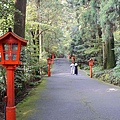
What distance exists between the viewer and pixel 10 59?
18.1 feet

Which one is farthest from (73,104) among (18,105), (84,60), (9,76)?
(84,60)

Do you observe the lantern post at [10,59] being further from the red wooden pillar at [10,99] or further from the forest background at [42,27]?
the forest background at [42,27]

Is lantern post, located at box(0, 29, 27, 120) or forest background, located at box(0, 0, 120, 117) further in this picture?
forest background, located at box(0, 0, 120, 117)

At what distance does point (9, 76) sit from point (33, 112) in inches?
69.7

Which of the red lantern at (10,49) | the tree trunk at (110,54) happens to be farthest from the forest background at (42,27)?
the red lantern at (10,49)

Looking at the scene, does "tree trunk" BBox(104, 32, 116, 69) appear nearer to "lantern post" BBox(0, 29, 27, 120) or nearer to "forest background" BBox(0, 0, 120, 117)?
"forest background" BBox(0, 0, 120, 117)

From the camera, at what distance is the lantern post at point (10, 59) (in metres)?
5.48

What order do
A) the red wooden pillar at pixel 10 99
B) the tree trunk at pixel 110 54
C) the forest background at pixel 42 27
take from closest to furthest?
the red wooden pillar at pixel 10 99 < the forest background at pixel 42 27 < the tree trunk at pixel 110 54

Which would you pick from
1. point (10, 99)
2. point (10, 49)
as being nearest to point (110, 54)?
point (10, 49)

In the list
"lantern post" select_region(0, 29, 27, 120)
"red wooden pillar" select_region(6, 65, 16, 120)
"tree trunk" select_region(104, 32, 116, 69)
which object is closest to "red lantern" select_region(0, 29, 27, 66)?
"lantern post" select_region(0, 29, 27, 120)

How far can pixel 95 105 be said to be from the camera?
7.77 m

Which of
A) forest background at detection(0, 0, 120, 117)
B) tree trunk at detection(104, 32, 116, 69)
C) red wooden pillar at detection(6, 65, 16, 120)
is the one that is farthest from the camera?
tree trunk at detection(104, 32, 116, 69)

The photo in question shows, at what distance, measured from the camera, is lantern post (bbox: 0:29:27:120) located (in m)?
5.48

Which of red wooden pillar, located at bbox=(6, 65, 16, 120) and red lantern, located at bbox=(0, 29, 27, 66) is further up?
red lantern, located at bbox=(0, 29, 27, 66)
